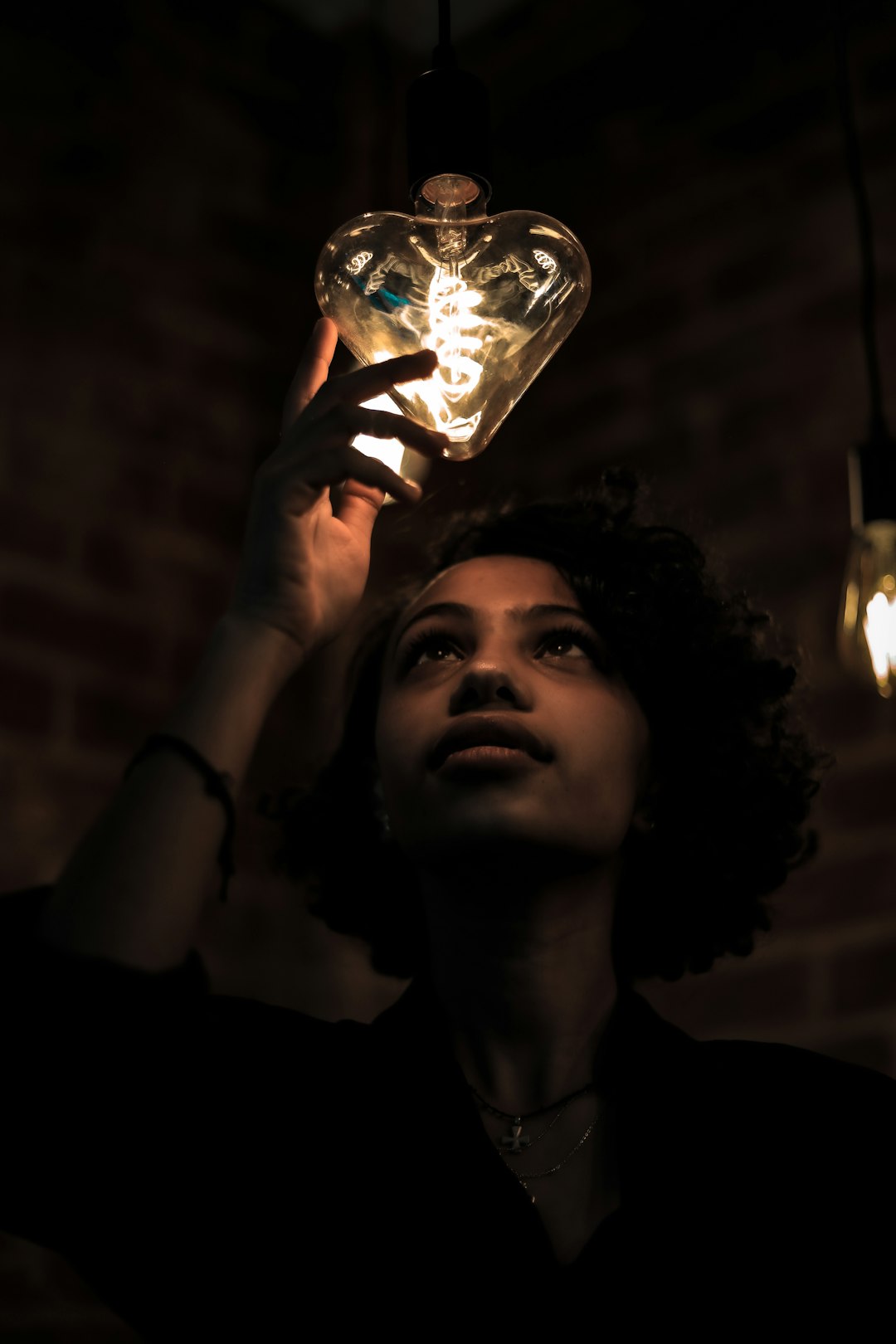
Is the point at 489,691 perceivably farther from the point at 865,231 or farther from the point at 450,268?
the point at 865,231

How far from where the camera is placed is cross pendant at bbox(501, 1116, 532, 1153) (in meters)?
1.16

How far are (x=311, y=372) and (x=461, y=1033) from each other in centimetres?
55

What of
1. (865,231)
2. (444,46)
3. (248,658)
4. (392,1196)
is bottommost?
(392,1196)

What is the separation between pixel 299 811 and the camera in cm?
154

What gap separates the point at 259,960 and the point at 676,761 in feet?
2.39

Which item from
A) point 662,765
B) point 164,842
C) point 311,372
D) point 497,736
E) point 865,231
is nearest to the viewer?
point 164,842

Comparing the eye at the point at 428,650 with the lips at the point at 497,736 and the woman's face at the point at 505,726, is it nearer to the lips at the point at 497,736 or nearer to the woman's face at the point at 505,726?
the woman's face at the point at 505,726

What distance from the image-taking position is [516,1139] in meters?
1.17

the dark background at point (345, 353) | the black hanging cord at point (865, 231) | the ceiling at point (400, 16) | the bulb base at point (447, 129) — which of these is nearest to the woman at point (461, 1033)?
the bulb base at point (447, 129)

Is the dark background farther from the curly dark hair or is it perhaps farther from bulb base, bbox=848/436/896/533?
bulb base, bbox=848/436/896/533

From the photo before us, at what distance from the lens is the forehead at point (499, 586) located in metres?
1.26

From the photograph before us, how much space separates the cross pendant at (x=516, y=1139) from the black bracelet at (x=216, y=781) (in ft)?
1.35

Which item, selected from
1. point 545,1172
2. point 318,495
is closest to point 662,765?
point 545,1172

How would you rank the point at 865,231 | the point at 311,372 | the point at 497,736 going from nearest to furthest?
the point at 311,372
the point at 497,736
the point at 865,231
